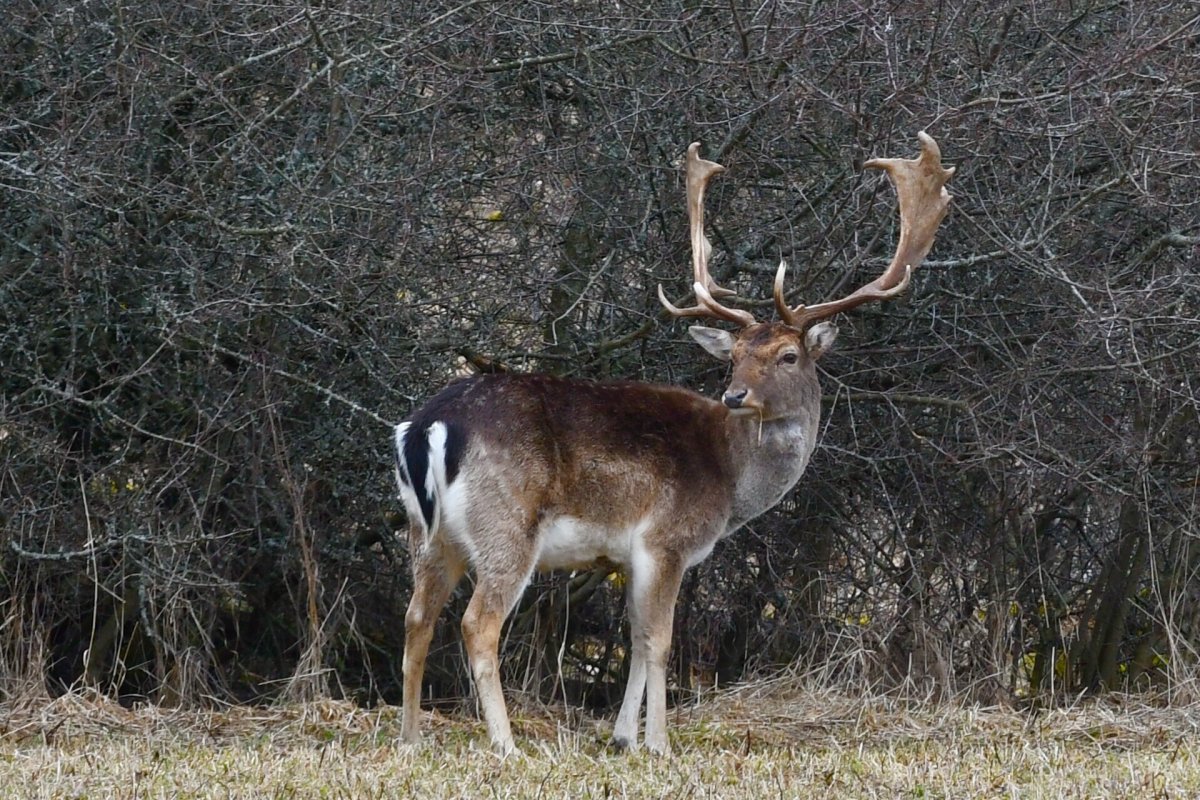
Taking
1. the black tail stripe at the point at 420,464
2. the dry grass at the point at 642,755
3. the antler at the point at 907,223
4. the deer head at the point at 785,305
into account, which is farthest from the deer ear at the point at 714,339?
the dry grass at the point at 642,755

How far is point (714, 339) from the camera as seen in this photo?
7.55m

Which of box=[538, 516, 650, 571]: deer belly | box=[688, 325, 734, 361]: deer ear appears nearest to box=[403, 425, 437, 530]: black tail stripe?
box=[538, 516, 650, 571]: deer belly

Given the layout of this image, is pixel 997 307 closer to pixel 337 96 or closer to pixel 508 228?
pixel 508 228

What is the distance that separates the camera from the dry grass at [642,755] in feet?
17.8

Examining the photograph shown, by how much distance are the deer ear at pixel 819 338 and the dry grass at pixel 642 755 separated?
155cm

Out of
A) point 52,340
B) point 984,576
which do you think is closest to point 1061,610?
point 984,576

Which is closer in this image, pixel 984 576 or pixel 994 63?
pixel 994 63

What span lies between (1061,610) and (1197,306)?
2143mm

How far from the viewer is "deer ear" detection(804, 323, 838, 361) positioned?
24.3 ft

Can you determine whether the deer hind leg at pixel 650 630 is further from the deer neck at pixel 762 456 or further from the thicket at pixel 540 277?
the thicket at pixel 540 277

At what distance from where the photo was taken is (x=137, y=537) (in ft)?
25.0

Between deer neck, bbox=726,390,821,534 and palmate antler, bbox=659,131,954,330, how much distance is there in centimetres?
42

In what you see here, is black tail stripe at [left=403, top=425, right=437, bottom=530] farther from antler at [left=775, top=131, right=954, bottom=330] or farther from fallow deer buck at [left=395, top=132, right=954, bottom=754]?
antler at [left=775, top=131, right=954, bottom=330]

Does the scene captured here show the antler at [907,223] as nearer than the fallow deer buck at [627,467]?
No
